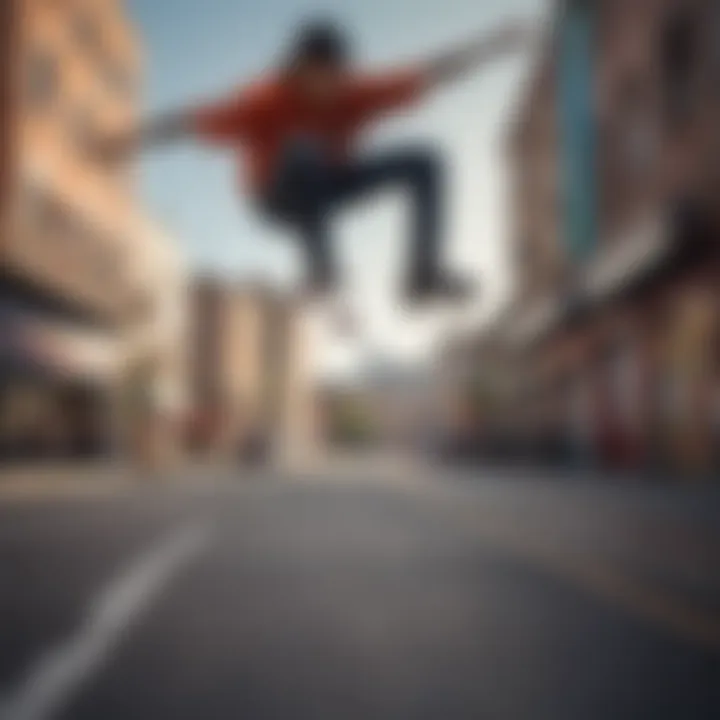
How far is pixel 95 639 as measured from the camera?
29.7 feet

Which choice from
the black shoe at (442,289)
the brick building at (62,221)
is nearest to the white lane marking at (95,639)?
the brick building at (62,221)

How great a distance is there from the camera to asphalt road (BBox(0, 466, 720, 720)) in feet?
22.4

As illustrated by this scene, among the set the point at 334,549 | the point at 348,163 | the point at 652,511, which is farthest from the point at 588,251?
the point at 348,163

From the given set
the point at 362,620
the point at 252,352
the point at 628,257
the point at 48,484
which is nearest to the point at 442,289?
the point at 252,352

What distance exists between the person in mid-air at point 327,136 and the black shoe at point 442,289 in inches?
0.6

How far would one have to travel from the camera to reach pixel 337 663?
8203 mm

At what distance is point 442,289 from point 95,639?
14.0ft

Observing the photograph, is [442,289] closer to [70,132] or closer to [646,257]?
[70,132]

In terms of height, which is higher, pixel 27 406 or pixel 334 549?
pixel 27 406

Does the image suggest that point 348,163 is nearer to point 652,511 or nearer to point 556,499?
point 652,511

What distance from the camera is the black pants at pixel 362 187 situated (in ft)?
17.6

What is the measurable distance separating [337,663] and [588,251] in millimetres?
46613

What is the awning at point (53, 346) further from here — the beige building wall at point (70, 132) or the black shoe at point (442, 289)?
the black shoe at point (442, 289)

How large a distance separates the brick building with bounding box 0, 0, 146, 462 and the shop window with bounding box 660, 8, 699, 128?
59.7 ft
